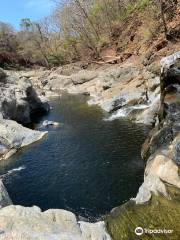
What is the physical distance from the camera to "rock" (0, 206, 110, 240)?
14673 millimetres

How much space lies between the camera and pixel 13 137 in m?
37.3

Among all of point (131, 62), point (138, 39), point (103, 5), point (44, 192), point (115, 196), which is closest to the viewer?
point (115, 196)

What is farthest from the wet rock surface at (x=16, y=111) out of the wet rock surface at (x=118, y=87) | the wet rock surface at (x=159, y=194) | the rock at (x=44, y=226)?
the rock at (x=44, y=226)

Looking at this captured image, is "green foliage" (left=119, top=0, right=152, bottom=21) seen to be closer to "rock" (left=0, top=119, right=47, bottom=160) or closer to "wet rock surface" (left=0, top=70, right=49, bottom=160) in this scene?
"wet rock surface" (left=0, top=70, right=49, bottom=160)

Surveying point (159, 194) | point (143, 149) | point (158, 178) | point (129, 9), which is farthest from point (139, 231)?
point (129, 9)

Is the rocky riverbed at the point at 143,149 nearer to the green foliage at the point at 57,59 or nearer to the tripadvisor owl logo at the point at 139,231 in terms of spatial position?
the tripadvisor owl logo at the point at 139,231

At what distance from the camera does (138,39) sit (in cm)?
7144

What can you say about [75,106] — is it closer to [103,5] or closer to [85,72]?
[85,72]

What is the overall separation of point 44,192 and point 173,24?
142ft

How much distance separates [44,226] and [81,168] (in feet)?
43.9

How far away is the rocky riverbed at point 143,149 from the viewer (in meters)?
16.0

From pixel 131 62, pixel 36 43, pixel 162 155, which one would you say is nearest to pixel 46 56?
pixel 36 43

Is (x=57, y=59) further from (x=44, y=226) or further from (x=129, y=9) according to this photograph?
(x=44, y=226)

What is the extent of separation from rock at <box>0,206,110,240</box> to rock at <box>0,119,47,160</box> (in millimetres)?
18435
